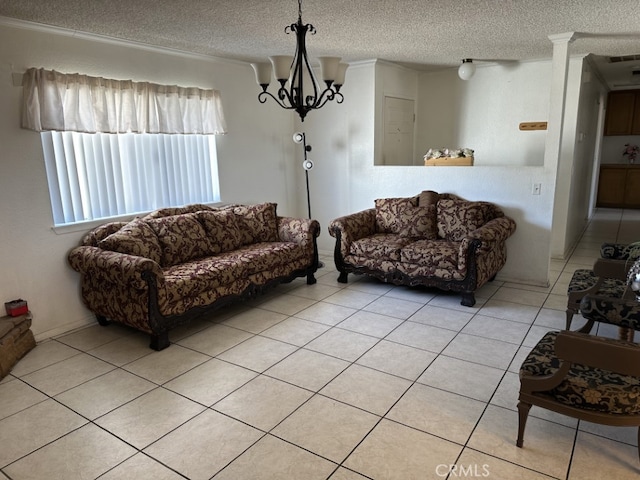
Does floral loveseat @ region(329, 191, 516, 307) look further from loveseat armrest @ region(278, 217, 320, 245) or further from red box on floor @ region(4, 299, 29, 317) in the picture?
red box on floor @ region(4, 299, 29, 317)

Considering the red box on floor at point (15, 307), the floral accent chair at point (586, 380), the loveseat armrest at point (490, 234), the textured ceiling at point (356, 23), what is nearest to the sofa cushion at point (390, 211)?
the loveseat armrest at point (490, 234)

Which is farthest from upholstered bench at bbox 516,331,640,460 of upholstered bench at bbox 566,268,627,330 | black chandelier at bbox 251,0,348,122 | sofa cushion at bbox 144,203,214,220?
sofa cushion at bbox 144,203,214,220

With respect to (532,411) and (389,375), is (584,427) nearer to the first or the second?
(532,411)

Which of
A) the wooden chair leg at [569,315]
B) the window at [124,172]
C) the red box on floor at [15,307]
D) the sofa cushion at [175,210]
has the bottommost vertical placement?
the wooden chair leg at [569,315]

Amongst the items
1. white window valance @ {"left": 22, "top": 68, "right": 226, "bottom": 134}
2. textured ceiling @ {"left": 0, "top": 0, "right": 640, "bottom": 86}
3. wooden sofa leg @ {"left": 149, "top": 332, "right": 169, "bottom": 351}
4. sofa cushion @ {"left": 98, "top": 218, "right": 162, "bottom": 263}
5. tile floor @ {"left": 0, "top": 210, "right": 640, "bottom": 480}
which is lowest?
tile floor @ {"left": 0, "top": 210, "right": 640, "bottom": 480}

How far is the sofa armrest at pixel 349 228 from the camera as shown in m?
4.43

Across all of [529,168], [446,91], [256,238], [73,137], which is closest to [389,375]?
[256,238]

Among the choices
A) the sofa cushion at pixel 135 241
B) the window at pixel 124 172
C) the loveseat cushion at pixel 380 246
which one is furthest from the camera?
the loveseat cushion at pixel 380 246

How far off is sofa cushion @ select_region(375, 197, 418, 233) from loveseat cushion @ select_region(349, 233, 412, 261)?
0.18 meters

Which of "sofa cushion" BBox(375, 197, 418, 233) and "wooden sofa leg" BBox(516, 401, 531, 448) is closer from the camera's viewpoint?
"wooden sofa leg" BBox(516, 401, 531, 448)

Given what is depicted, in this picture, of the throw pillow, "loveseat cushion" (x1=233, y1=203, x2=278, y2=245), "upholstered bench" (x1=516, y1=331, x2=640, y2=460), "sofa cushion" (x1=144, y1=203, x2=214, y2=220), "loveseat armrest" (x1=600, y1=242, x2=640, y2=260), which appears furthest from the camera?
the throw pillow

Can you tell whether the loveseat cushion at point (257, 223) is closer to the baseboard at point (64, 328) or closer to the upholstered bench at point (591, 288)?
the baseboard at point (64, 328)

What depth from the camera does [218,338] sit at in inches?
132

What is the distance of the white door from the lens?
539cm
